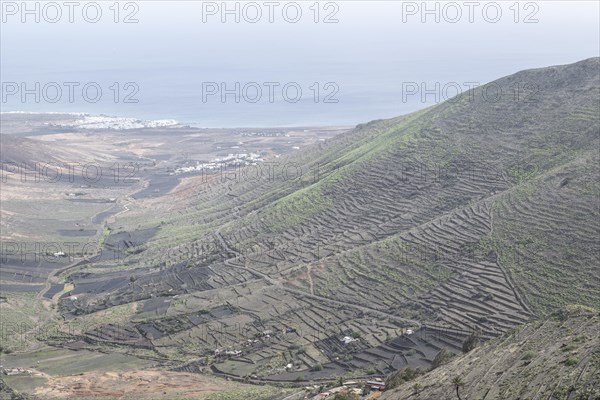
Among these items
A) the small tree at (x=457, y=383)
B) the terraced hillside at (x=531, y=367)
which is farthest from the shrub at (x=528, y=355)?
the small tree at (x=457, y=383)

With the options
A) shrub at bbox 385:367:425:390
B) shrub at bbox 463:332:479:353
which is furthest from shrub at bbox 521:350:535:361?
shrub at bbox 463:332:479:353

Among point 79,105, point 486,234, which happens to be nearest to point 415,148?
point 486,234

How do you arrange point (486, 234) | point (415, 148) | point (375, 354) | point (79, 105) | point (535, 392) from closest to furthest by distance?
point (535, 392), point (375, 354), point (486, 234), point (415, 148), point (79, 105)

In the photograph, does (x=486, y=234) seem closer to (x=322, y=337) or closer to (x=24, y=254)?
(x=322, y=337)

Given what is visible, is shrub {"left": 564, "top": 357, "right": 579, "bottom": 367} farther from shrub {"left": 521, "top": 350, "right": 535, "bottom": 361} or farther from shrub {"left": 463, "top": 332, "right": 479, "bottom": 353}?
shrub {"left": 463, "top": 332, "right": 479, "bottom": 353}

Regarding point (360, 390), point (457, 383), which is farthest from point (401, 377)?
point (457, 383)

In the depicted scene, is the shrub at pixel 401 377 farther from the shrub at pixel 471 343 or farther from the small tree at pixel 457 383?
the small tree at pixel 457 383
